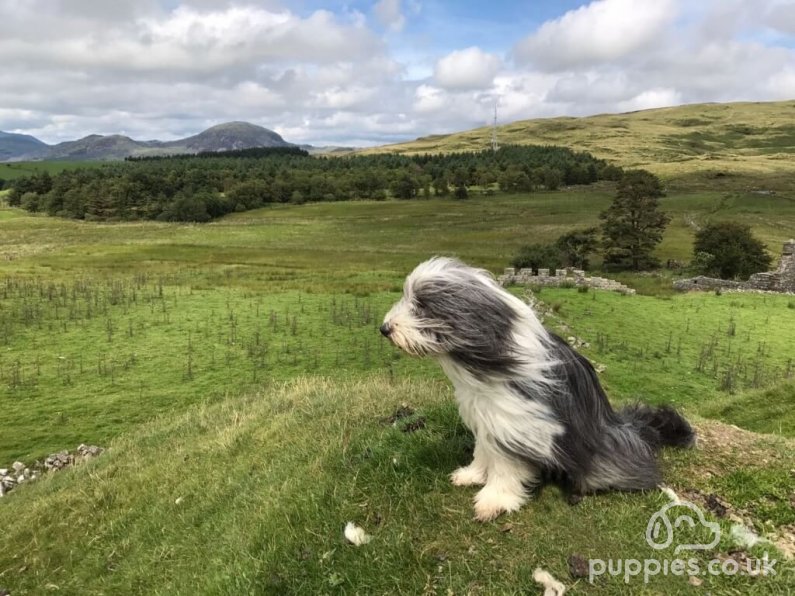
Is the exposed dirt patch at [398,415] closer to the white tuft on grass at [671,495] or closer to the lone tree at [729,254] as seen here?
the white tuft on grass at [671,495]

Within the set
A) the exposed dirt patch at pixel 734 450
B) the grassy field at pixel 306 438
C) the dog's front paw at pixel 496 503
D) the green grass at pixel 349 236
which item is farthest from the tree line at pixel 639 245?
the dog's front paw at pixel 496 503

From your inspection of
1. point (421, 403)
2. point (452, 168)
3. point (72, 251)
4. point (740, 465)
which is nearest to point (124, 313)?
point (421, 403)

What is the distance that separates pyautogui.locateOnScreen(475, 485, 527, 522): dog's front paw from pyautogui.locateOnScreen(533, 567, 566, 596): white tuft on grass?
2.18 ft

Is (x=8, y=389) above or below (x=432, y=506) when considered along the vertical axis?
below

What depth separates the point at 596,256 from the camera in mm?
57312

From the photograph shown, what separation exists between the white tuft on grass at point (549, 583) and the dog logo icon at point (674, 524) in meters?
0.90

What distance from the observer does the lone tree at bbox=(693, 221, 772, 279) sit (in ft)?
143

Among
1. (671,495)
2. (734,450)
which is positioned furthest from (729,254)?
(671,495)

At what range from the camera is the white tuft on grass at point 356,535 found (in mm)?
4723

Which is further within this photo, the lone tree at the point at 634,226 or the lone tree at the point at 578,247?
the lone tree at the point at 634,226

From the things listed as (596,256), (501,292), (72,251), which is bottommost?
(596,256)

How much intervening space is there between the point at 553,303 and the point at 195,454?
18295 mm

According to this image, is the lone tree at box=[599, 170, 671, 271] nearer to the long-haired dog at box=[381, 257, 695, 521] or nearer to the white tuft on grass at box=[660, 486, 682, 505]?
the white tuft on grass at box=[660, 486, 682, 505]

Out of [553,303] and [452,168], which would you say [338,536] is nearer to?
[553,303]
